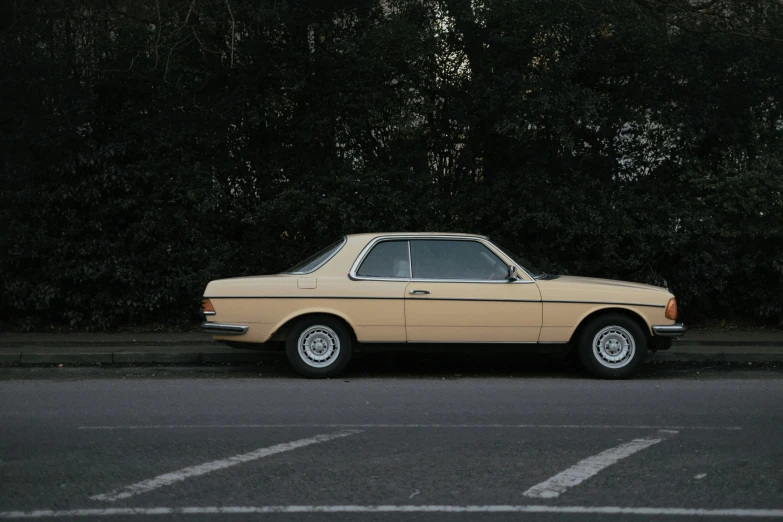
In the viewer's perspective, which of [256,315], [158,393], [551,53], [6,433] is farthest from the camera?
[551,53]

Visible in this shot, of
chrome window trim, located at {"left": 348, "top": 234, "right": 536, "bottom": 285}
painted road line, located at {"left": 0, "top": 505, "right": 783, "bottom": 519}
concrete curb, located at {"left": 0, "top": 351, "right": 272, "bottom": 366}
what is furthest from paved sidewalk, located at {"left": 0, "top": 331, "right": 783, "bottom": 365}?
painted road line, located at {"left": 0, "top": 505, "right": 783, "bottom": 519}

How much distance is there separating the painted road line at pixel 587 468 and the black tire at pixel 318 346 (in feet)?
12.8

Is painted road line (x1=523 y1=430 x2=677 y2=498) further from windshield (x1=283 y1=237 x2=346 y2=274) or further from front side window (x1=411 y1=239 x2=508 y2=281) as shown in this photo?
windshield (x1=283 y1=237 x2=346 y2=274)

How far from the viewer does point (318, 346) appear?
1035cm

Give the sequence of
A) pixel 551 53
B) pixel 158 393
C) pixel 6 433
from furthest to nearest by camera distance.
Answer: pixel 551 53, pixel 158 393, pixel 6 433

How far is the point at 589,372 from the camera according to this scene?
1047cm

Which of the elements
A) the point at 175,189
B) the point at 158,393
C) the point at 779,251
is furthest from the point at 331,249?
the point at 779,251

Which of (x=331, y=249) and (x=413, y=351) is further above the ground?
(x=331, y=249)

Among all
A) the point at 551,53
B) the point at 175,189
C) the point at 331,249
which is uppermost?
the point at 551,53

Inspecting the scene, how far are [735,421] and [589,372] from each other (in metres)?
2.75

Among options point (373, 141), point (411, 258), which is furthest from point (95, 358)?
point (373, 141)

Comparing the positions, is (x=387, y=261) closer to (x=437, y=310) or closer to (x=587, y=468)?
(x=437, y=310)

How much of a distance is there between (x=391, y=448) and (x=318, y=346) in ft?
12.1

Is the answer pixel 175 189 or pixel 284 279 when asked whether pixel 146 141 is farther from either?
pixel 284 279
